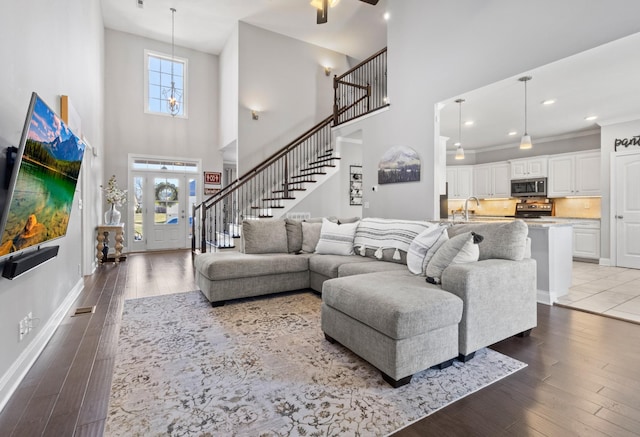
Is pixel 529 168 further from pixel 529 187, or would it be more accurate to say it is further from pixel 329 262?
pixel 329 262

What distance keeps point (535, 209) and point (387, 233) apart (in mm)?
5669

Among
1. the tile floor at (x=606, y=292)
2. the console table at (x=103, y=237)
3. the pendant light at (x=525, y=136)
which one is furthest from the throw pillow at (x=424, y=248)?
the console table at (x=103, y=237)

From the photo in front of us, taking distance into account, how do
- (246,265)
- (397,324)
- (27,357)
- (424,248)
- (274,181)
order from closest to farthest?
(397,324)
(27,357)
(424,248)
(246,265)
(274,181)

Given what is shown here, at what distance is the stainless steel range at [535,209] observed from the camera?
23.8 ft

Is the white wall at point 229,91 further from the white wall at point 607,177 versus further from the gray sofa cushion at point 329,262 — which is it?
the white wall at point 607,177

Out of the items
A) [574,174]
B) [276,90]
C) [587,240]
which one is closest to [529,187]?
[574,174]

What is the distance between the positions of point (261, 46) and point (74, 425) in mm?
7552

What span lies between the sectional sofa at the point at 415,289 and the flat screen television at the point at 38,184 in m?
1.47

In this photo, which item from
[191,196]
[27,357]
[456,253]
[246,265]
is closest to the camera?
[27,357]

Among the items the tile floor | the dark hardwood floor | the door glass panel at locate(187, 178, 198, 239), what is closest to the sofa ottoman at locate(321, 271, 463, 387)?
the dark hardwood floor

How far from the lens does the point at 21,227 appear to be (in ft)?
5.76

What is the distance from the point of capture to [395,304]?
75.4 inches

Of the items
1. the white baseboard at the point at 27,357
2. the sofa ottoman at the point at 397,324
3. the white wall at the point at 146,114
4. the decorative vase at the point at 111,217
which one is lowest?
the white baseboard at the point at 27,357

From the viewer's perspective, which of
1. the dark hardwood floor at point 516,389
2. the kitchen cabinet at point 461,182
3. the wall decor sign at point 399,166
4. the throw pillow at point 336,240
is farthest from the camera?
the kitchen cabinet at point 461,182
